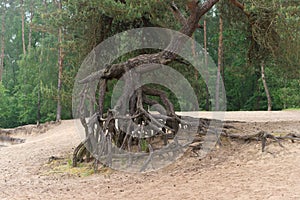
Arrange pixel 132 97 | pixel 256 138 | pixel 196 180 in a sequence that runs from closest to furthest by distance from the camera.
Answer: pixel 196 180
pixel 256 138
pixel 132 97

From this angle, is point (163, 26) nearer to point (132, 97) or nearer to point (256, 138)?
point (132, 97)

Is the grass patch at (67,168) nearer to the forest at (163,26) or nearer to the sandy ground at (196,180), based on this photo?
the sandy ground at (196,180)

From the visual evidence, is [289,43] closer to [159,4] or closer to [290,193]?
[159,4]

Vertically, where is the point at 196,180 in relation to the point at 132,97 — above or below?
below

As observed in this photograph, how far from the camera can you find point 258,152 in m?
7.19

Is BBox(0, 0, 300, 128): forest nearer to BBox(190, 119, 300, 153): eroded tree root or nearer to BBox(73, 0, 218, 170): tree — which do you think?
BBox(73, 0, 218, 170): tree

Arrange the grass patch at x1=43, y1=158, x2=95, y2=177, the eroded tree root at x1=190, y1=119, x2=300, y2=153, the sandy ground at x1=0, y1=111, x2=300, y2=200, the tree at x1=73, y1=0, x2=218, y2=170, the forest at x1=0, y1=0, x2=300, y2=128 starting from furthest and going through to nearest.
A: the tree at x1=73, y1=0, x2=218, y2=170 < the grass patch at x1=43, y1=158, x2=95, y2=177 < the forest at x1=0, y1=0, x2=300, y2=128 < the eroded tree root at x1=190, y1=119, x2=300, y2=153 < the sandy ground at x1=0, y1=111, x2=300, y2=200

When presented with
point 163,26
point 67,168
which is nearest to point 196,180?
point 67,168

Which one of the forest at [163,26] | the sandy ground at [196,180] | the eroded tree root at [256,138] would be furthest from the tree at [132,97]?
the sandy ground at [196,180]

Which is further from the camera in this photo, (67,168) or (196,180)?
(67,168)

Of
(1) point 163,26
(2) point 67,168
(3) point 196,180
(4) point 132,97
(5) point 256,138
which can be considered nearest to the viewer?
(3) point 196,180

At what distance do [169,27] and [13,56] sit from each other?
2820cm

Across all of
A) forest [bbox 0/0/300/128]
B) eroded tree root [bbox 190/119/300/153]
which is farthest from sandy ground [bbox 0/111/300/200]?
forest [bbox 0/0/300/128]

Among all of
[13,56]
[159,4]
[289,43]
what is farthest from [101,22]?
[13,56]
